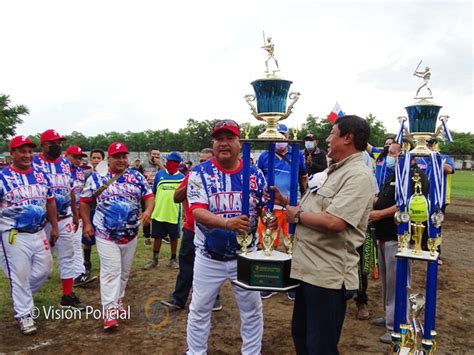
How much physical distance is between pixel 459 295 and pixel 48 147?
600 centimetres

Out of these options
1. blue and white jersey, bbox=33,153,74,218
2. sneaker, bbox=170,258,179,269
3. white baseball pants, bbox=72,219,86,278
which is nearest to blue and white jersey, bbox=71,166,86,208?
blue and white jersey, bbox=33,153,74,218

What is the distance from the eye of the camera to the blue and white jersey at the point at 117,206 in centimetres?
438

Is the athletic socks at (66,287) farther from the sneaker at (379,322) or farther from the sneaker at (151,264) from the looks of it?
the sneaker at (379,322)

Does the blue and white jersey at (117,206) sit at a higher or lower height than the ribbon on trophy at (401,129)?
lower

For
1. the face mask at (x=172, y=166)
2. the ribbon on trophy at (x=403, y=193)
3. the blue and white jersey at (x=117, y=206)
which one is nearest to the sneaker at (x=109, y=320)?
the blue and white jersey at (x=117, y=206)

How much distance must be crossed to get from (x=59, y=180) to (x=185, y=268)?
213 centimetres

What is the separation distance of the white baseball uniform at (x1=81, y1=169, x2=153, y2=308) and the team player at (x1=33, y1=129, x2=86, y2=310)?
38.5 inches

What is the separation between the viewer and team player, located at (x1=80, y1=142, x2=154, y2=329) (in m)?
4.35

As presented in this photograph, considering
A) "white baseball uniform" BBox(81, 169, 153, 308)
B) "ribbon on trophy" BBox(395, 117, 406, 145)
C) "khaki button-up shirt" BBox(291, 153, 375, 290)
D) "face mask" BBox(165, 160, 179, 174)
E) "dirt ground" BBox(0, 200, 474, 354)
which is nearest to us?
"khaki button-up shirt" BBox(291, 153, 375, 290)

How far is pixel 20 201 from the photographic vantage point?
440 cm

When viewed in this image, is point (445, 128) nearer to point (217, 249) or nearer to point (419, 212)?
point (419, 212)

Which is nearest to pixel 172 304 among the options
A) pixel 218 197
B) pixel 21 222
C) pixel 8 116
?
pixel 21 222

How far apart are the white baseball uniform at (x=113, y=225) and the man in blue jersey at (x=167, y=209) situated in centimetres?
226

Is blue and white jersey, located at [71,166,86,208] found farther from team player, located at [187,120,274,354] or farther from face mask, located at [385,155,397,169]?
face mask, located at [385,155,397,169]
